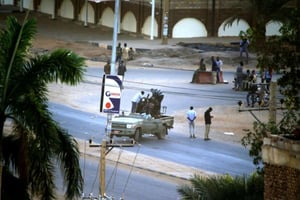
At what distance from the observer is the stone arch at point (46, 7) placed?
74875 millimetres

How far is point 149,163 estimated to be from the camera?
30.0m

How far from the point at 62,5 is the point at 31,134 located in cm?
5873

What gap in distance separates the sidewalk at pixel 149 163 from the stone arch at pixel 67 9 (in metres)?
41.1

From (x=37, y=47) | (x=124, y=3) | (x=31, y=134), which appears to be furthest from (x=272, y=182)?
(x=124, y=3)

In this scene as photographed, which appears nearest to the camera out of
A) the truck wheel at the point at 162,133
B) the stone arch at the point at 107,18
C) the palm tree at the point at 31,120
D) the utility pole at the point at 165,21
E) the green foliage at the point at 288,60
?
the green foliage at the point at 288,60

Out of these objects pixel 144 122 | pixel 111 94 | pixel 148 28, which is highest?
pixel 148 28

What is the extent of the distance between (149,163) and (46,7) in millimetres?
47797

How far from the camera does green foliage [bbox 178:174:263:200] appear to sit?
1452cm

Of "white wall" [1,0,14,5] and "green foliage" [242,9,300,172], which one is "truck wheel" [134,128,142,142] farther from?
"white wall" [1,0,14,5]

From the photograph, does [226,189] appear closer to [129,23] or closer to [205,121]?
[205,121]

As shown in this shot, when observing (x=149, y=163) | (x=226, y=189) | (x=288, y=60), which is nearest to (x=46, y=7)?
(x=149, y=163)

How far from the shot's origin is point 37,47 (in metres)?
55.2

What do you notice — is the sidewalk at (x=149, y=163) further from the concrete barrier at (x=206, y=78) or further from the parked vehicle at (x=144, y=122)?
the concrete barrier at (x=206, y=78)

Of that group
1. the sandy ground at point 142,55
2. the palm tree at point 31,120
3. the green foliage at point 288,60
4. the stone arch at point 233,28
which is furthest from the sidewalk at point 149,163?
the stone arch at point 233,28
